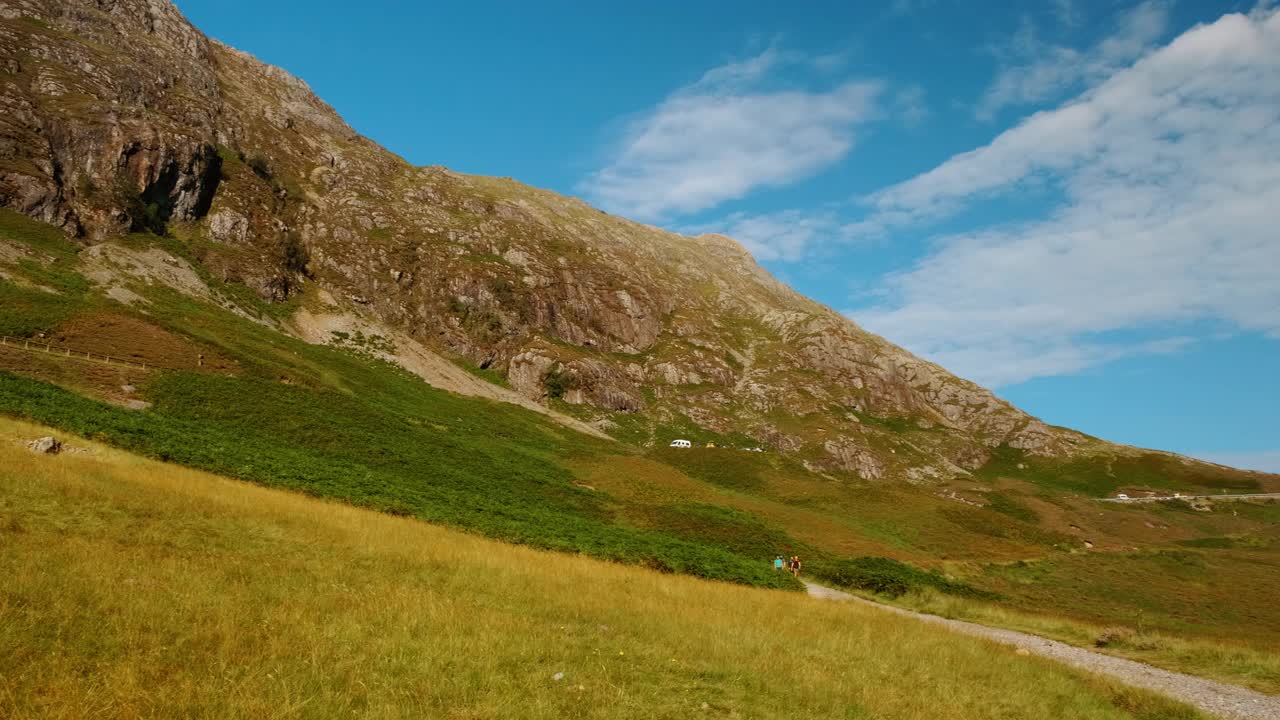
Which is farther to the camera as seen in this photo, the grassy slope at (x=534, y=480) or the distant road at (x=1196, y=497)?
the distant road at (x=1196, y=497)

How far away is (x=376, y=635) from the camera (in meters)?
11.1

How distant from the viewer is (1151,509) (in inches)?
4341

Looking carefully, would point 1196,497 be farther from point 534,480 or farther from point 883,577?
point 534,480

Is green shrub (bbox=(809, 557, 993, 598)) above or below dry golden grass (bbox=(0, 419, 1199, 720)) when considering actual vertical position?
below

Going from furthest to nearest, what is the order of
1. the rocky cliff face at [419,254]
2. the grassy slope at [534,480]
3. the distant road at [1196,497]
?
the distant road at [1196,497] → the rocky cliff face at [419,254] → the grassy slope at [534,480]

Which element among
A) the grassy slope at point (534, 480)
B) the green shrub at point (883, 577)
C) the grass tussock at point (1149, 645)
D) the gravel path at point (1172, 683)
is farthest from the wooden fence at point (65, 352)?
the gravel path at point (1172, 683)

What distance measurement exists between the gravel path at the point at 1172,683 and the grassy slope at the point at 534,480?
2780 mm

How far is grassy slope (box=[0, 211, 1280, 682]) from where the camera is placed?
32584 millimetres

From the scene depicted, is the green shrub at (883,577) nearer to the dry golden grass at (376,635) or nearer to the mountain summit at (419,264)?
the dry golden grass at (376,635)

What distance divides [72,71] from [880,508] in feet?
438

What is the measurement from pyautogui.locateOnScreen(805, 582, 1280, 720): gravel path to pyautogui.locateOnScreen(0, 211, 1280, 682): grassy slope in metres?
2.78

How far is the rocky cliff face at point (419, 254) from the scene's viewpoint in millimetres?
87688

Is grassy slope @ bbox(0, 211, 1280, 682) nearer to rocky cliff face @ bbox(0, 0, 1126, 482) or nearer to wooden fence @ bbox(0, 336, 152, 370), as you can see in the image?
wooden fence @ bbox(0, 336, 152, 370)

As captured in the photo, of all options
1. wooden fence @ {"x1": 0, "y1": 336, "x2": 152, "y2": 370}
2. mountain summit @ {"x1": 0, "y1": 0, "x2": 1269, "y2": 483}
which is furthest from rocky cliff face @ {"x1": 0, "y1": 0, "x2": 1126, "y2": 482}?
wooden fence @ {"x1": 0, "y1": 336, "x2": 152, "y2": 370}
